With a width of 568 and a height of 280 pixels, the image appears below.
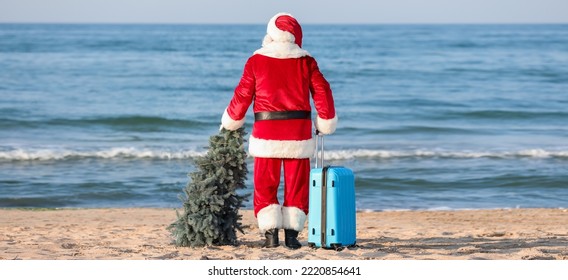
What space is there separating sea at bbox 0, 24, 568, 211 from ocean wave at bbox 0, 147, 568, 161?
25 millimetres

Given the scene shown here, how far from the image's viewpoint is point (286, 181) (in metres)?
7.36

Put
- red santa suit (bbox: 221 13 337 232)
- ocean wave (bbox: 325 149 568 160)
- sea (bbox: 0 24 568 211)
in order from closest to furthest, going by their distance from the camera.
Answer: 1. red santa suit (bbox: 221 13 337 232)
2. sea (bbox: 0 24 568 211)
3. ocean wave (bbox: 325 149 568 160)

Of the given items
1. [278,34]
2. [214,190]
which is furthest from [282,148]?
[278,34]

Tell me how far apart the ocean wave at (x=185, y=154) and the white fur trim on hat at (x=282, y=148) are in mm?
8987

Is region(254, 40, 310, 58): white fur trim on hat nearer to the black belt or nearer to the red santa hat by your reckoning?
the red santa hat

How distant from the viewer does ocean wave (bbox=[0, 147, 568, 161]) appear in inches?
645

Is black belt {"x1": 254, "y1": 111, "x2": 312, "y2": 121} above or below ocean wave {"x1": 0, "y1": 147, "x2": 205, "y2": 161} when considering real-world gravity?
above

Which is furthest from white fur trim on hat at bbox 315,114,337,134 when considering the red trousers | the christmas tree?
the christmas tree

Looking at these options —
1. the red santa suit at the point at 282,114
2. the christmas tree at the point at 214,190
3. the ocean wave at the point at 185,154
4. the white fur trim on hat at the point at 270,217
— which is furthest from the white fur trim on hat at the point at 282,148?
the ocean wave at the point at 185,154

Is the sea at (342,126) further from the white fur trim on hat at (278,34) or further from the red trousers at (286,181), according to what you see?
the white fur trim on hat at (278,34)

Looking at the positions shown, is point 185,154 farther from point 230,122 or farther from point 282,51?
point 282,51

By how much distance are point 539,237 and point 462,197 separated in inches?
165

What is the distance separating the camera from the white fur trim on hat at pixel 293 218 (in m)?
7.36

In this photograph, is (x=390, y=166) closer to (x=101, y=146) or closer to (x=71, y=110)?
(x=101, y=146)
